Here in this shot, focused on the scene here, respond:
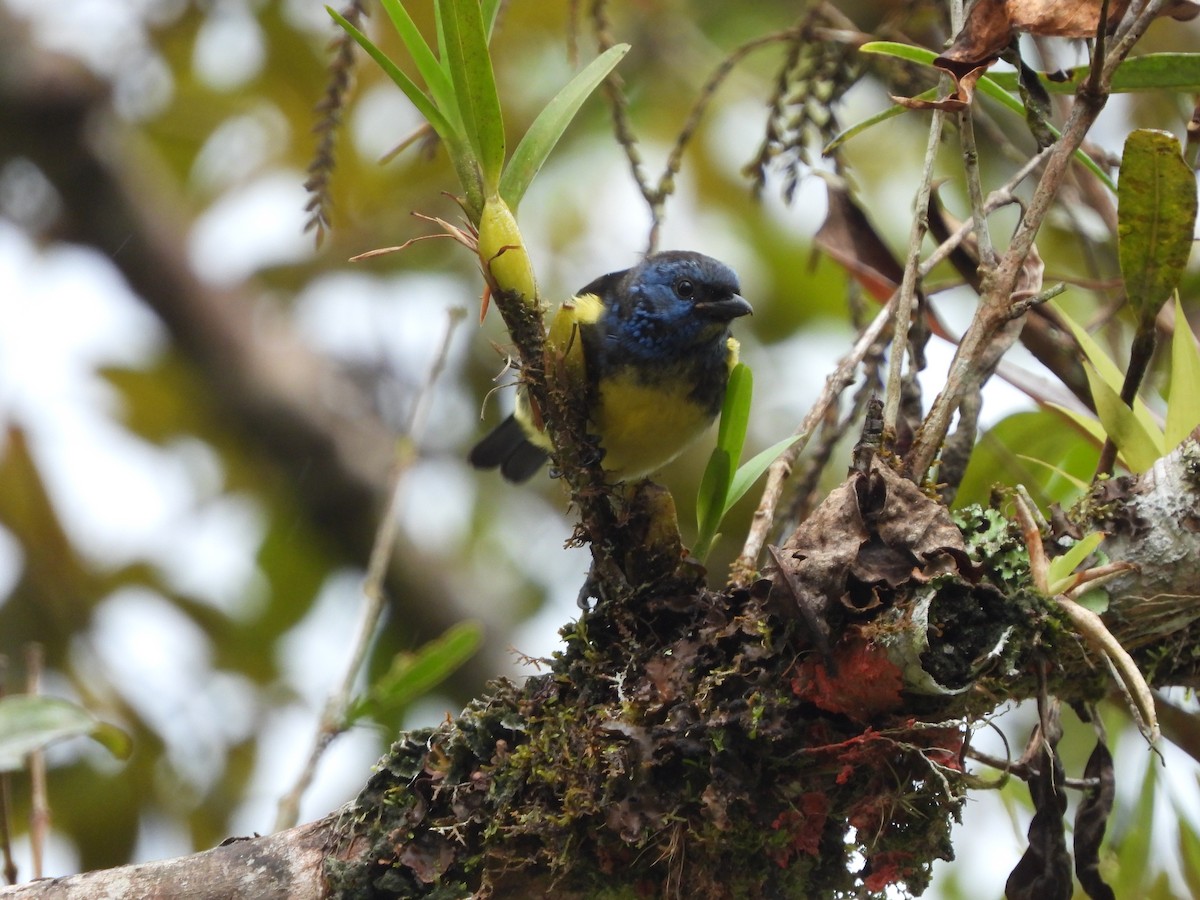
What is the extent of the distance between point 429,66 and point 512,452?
230cm

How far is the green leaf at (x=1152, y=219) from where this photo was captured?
2088mm

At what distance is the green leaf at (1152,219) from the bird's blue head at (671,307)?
51.7 inches

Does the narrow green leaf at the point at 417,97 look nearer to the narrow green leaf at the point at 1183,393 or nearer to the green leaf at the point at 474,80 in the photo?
the green leaf at the point at 474,80

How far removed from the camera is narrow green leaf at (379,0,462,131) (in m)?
1.91

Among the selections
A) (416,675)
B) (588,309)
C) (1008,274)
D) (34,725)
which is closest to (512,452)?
(588,309)

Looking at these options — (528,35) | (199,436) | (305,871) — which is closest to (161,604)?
(199,436)

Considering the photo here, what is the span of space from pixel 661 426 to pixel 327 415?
2666 mm

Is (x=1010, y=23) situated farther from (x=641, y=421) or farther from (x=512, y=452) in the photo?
(x=512, y=452)

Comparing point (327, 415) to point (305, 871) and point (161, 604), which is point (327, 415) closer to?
point (161, 604)

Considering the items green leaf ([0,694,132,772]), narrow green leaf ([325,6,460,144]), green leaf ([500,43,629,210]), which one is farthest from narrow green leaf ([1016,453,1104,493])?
green leaf ([0,694,132,772])

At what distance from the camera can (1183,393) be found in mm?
2033

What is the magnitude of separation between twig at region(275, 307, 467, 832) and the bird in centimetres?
30

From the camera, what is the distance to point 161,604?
203 inches

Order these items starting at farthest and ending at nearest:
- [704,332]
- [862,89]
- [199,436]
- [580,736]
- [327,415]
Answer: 1. [199,436]
2. [327,415]
3. [862,89]
4. [704,332]
5. [580,736]
